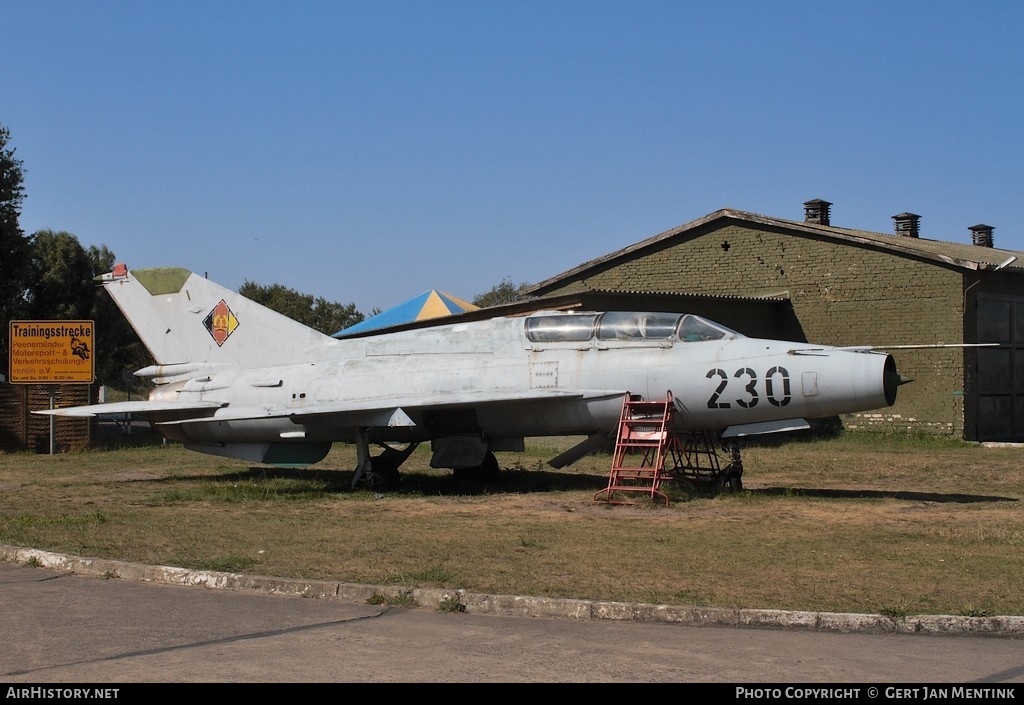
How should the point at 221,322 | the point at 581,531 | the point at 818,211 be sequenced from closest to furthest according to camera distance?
the point at 581,531 < the point at 221,322 < the point at 818,211

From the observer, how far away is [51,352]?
88.4 ft

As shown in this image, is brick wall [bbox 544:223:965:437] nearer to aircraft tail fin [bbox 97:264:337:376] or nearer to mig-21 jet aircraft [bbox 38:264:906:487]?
mig-21 jet aircraft [bbox 38:264:906:487]

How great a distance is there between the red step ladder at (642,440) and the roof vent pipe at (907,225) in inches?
1097

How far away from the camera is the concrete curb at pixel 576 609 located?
736cm

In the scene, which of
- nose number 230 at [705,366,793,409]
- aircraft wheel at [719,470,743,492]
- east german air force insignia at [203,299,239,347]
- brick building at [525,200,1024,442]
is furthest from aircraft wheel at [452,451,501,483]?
brick building at [525,200,1024,442]

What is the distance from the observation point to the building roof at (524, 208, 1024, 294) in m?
27.6

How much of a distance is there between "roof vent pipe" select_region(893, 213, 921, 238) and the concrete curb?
35.2 meters

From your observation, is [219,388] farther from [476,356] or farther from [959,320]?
[959,320]

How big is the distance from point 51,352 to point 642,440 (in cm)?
1817

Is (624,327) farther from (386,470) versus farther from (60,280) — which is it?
(60,280)

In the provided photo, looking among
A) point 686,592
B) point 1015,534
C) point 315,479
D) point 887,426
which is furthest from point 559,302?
point 686,592

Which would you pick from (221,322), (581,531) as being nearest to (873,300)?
(221,322)

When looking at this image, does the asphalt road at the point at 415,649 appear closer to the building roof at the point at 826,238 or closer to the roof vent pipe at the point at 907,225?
the building roof at the point at 826,238

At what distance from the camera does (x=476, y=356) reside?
1683 cm
